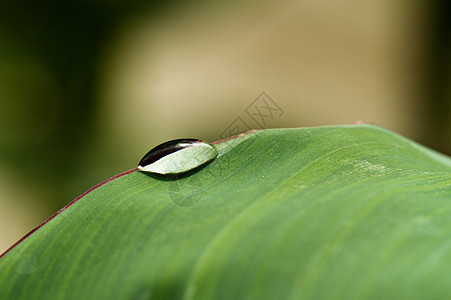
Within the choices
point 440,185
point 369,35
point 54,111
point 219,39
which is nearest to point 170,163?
point 440,185

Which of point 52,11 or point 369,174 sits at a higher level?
point 52,11

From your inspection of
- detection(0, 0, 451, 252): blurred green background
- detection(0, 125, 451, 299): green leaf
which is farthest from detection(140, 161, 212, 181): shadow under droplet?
detection(0, 0, 451, 252): blurred green background

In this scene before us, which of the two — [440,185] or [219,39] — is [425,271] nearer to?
[440,185]

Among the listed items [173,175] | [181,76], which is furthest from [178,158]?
[181,76]

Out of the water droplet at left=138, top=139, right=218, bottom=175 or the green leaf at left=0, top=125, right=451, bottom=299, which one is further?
the water droplet at left=138, top=139, right=218, bottom=175

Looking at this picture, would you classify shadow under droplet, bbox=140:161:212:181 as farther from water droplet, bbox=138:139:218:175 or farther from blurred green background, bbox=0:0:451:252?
blurred green background, bbox=0:0:451:252

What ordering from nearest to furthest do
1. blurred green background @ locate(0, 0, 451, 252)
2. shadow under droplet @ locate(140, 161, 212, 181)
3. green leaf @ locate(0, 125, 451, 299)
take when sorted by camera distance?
green leaf @ locate(0, 125, 451, 299)
shadow under droplet @ locate(140, 161, 212, 181)
blurred green background @ locate(0, 0, 451, 252)
